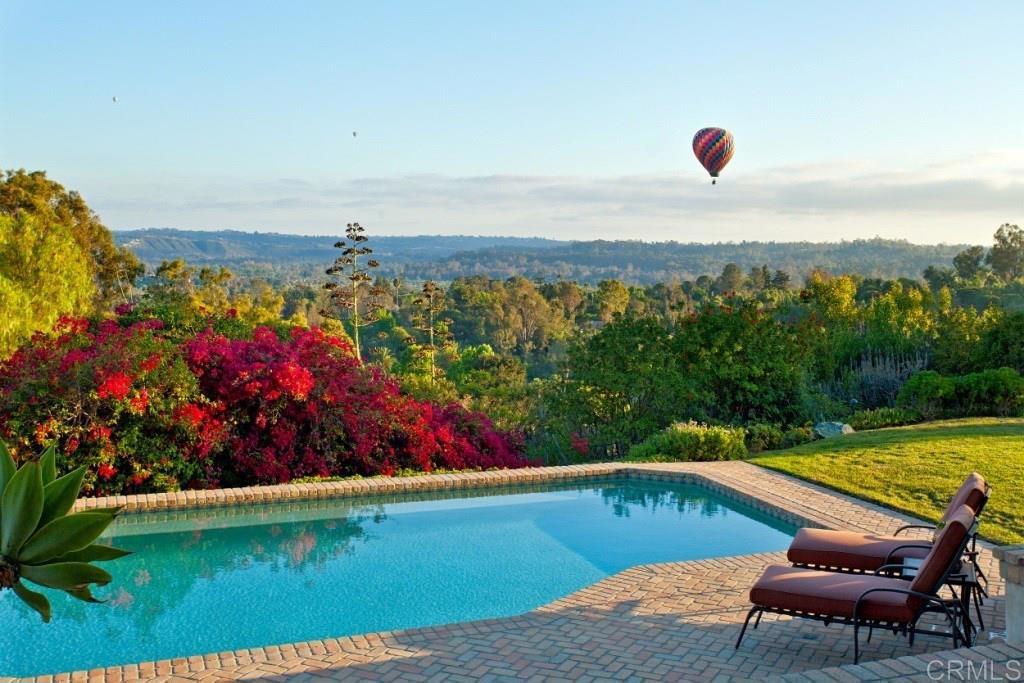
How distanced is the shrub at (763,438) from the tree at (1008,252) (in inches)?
2062

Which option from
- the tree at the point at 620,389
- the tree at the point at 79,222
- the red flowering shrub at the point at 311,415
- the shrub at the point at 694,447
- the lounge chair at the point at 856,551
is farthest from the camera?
the tree at the point at 79,222

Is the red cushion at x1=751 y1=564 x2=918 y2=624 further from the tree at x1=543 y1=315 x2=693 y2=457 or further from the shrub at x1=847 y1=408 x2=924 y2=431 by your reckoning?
the shrub at x1=847 y1=408 x2=924 y2=431

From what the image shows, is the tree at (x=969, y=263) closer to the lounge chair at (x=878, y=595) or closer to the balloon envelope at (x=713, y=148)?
the balloon envelope at (x=713, y=148)

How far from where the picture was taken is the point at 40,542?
62.4 inches

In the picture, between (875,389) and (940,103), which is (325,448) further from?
(940,103)

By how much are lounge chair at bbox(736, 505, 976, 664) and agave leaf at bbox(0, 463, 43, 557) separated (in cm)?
409

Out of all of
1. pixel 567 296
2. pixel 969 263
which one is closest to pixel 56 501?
pixel 567 296

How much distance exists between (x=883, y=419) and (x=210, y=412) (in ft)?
31.5

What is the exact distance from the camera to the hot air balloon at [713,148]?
23516mm

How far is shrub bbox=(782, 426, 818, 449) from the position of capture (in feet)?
43.0

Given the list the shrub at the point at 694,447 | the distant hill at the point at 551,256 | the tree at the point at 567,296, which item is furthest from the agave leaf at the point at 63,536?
the distant hill at the point at 551,256

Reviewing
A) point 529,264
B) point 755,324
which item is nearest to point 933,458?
point 755,324

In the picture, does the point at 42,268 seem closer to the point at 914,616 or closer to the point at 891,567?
the point at 891,567

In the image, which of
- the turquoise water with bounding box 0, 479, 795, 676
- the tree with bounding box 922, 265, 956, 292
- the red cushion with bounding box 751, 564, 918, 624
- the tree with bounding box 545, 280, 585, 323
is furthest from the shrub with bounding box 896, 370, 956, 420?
the tree with bounding box 545, 280, 585, 323
